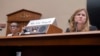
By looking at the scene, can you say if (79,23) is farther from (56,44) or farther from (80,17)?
(56,44)

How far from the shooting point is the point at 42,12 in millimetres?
4930

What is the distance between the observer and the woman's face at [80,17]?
8.72ft

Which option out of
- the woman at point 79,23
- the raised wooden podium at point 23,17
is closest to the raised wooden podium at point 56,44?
the woman at point 79,23

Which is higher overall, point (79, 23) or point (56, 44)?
point (79, 23)

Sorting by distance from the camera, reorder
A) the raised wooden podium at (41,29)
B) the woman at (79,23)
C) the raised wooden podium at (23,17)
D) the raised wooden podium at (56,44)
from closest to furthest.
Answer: the raised wooden podium at (56,44)
the raised wooden podium at (41,29)
the woman at (79,23)
the raised wooden podium at (23,17)

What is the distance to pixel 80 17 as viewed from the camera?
9.00 feet

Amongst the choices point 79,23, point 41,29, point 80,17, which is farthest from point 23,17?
point 41,29

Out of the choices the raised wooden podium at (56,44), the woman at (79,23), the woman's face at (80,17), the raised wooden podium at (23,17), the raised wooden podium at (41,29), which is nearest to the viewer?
the raised wooden podium at (56,44)

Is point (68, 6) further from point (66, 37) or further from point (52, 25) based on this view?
point (66, 37)

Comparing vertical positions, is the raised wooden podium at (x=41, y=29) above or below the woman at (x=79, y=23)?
below

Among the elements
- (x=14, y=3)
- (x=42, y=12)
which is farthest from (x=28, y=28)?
(x=14, y=3)

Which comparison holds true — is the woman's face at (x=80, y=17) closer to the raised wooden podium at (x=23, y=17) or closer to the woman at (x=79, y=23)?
the woman at (x=79, y=23)

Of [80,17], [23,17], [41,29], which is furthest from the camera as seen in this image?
[23,17]

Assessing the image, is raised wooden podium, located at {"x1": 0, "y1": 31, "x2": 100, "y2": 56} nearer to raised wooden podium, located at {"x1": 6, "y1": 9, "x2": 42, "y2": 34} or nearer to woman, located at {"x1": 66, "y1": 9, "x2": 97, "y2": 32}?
woman, located at {"x1": 66, "y1": 9, "x2": 97, "y2": 32}
